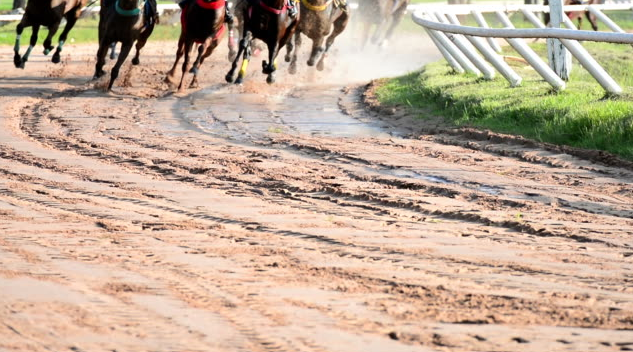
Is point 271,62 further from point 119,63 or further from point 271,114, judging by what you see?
point 271,114

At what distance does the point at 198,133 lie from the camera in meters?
8.94

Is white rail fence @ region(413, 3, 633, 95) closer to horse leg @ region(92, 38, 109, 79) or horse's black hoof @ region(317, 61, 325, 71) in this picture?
horse's black hoof @ region(317, 61, 325, 71)

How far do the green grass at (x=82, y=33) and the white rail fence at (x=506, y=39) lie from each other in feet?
28.2

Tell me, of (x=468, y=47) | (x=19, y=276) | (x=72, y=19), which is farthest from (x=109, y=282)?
(x=72, y=19)

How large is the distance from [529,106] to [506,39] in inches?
34.9

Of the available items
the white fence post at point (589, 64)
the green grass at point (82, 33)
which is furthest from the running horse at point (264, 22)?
the green grass at point (82, 33)

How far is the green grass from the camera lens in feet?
63.4

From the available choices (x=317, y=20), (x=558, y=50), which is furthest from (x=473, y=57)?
(x=317, y=20)

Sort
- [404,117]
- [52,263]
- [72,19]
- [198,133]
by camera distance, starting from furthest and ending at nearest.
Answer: [72,19] → [404,117] → [198,133] → [52,263]

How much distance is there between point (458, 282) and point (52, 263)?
4.96ft

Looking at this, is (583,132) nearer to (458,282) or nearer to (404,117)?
(404,117)

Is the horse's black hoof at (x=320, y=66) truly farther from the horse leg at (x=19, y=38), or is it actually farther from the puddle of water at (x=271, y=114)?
the horse leg at (x=19, y=38)

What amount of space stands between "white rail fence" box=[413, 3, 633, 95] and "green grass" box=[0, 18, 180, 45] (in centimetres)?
859

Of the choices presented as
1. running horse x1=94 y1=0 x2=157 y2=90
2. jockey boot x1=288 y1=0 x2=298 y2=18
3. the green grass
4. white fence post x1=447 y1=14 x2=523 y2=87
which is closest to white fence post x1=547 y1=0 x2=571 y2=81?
white fence post x1=447 y1=14 x2=523 y2=87
